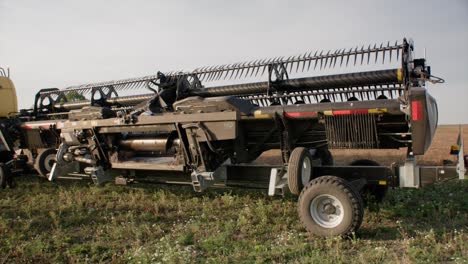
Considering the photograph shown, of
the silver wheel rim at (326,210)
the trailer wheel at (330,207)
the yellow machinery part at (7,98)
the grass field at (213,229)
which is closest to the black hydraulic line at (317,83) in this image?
the grass field at (213,229)

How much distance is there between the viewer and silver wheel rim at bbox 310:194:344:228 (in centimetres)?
480

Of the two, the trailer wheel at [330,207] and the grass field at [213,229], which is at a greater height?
the trailer wheel at [330,207]

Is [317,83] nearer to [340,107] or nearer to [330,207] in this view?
[340,107]

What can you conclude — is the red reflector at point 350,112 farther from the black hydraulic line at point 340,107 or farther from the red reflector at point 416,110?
the red reflector at point 416,110

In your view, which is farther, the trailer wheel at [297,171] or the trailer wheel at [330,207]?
the trailer wheel at [297,171]

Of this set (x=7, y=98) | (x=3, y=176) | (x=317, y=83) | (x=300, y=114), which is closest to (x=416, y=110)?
(x=300, y=114)

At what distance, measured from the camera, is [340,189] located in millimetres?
4652

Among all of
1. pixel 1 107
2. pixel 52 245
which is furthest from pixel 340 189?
pixel 1 107

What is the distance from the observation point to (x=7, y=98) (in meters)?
10.8

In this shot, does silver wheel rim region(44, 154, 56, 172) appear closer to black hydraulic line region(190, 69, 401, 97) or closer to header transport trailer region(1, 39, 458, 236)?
header transport trailer region(1, 39, 458, 236)

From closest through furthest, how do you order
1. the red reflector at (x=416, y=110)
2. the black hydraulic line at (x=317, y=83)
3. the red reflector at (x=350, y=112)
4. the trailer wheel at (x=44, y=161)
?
the red reflector at (x=416, y=110)
the red reflector at (x=350, y=112)
the black hydraulic line at (x=317, y=83)
the trailer wheel at (x=44, y=161)

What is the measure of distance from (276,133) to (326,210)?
1658 mm

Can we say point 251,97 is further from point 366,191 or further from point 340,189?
point 340,189

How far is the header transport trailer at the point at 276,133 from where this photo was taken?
4875 mm
